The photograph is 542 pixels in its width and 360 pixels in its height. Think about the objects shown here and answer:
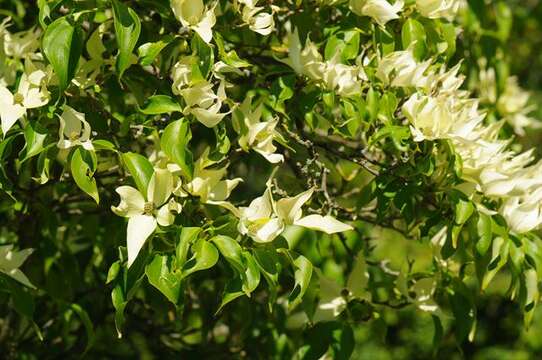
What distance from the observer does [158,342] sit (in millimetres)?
2203

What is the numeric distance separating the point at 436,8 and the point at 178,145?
0.57m

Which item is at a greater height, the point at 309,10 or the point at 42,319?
the point at 309,10

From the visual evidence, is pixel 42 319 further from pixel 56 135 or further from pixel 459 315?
pixel 459 315

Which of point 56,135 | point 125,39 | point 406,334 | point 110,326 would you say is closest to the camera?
point 125,39

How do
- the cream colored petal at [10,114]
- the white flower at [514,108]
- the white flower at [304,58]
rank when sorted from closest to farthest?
A: the cream colored petal at [10,114] < the white flower at [304,58] < the white flower at [514,108]

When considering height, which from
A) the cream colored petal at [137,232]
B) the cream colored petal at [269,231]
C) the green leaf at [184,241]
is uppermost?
the green leaf at [184,241]

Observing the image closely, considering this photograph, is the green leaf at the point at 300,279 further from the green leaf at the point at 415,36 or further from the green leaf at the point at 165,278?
the green leaf at the point at 415,36

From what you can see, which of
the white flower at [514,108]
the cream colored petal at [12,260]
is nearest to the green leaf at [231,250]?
the cream colored petal at [12,260]

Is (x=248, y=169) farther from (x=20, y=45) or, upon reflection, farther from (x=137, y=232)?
(x=137, y=232)

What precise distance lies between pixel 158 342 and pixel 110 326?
145 millimetres

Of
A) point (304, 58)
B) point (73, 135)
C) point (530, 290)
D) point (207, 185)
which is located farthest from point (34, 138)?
point (530, 290)

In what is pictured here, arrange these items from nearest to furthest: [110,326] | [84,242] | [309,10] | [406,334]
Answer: [309,10] < [84,242] < [110,326] < [406,334]

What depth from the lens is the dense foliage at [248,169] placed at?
4.51 ft

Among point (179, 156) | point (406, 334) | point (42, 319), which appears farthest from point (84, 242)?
point (406, 334)
